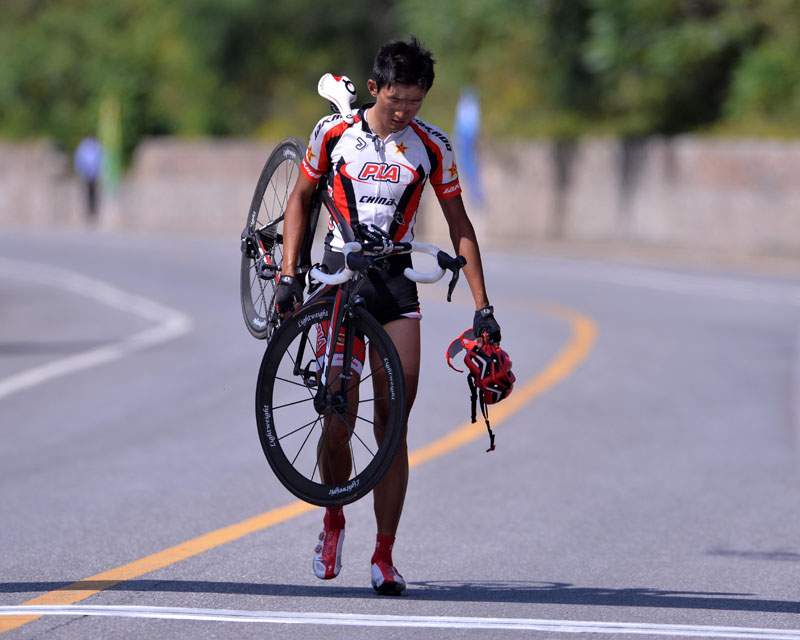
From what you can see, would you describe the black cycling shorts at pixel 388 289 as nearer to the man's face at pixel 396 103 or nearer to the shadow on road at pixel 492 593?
the man's face at pixel 396 103

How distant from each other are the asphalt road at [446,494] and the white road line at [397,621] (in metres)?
0.02

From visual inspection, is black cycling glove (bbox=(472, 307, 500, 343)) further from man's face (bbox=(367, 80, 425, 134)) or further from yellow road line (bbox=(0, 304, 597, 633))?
yellow road line (bbox=(0, 304, 597, 633))

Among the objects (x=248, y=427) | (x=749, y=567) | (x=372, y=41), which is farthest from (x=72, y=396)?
(x=372, y=41)

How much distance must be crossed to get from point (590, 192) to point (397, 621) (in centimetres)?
3136

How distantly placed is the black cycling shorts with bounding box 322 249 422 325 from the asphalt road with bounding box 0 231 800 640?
1.13 metres

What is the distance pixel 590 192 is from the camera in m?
36.7

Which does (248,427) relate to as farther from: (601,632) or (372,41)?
(372,41)

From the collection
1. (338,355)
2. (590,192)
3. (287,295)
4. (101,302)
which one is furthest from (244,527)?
(590,192)

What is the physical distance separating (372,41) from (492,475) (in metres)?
39.4

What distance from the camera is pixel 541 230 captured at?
3800 cm

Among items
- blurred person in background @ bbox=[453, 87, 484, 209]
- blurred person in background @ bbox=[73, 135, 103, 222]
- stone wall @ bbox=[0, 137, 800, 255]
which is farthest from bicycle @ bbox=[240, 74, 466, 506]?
blurred person in background @ bbox=[73, 135, 103, 222]

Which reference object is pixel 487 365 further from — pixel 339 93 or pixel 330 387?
pixel 339 93

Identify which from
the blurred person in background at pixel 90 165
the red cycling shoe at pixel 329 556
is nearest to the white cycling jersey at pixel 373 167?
the red cycling shoe at pixel 329 556

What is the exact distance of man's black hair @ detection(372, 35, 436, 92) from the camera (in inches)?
243
